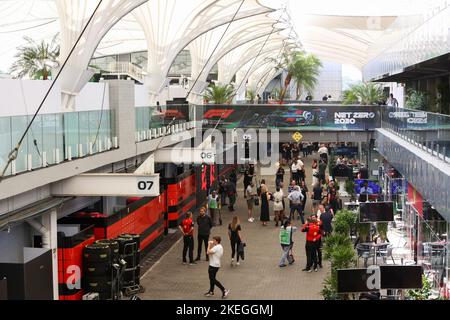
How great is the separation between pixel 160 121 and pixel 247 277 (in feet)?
32.8

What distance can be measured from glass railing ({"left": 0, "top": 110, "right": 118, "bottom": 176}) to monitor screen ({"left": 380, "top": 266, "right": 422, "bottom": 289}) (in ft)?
19.5

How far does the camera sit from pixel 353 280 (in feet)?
35.2

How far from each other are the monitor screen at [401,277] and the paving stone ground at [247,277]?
4.82 meters

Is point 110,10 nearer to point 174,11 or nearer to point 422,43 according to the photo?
point 422,43

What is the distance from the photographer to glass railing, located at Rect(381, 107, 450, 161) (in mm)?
14023

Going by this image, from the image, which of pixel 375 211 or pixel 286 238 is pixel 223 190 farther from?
pixel 375 211

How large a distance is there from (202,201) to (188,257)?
12123mm

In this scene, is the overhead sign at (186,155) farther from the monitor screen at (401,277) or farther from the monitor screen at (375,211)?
the monitor screen at (401,277)

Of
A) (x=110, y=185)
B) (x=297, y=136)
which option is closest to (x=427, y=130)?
(x=110, y=185)

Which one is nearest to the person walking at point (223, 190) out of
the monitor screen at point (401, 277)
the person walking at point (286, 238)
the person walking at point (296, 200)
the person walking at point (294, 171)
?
the person walking at point (294, 171)

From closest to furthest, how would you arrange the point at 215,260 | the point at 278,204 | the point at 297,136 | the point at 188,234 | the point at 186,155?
the point at 215,260 < the point at 188,234 < the point at 186,155 < the point at 278,204 < the point at 297,136

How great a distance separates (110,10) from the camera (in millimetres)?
23297

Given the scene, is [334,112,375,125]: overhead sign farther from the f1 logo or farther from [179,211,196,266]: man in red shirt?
[179,211,196,266]: man in red shirt
